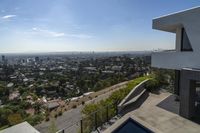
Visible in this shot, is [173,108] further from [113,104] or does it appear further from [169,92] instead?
[169,92]

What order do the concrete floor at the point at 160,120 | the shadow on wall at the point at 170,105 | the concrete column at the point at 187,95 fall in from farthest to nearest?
the shadow on wall at the point at 170,105 → the concrete column at the point at 187,95 → the concrete floor at the point at 160,120

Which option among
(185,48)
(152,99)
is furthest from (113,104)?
(185,48)

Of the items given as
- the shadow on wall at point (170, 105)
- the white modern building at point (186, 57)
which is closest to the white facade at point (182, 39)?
the white modern building at point (186, 57)

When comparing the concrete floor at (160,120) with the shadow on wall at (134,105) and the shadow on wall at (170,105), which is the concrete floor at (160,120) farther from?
the shadow on wall at (134,105)

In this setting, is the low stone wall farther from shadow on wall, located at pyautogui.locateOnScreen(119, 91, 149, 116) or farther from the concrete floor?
the concrete floor

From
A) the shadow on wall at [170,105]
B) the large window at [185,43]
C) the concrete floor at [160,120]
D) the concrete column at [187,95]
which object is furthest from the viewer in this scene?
the large window at [185,43]

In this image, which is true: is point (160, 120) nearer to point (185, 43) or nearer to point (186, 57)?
point (186, 57)

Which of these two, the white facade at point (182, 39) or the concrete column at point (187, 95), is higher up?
the white facade at point (182, 39)
